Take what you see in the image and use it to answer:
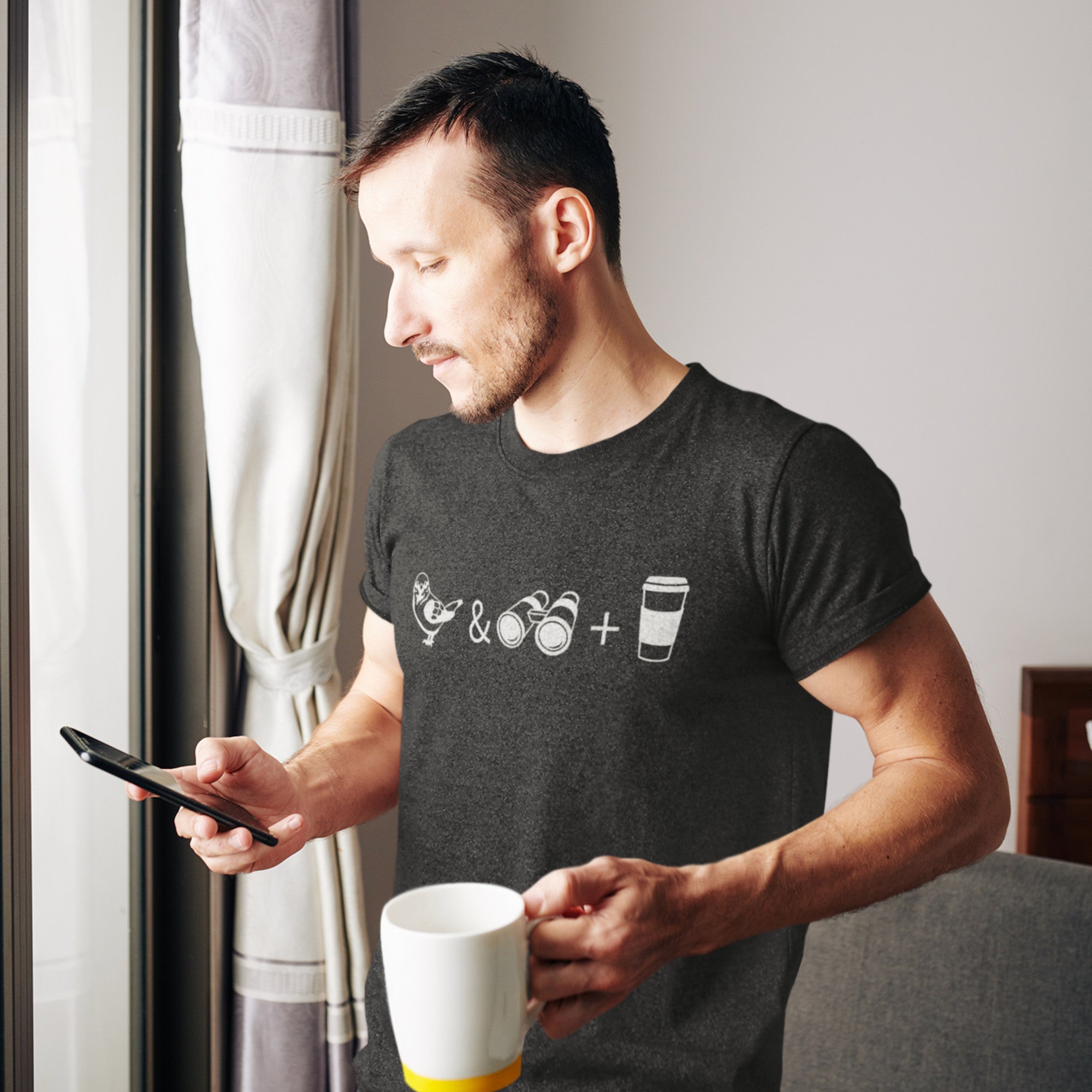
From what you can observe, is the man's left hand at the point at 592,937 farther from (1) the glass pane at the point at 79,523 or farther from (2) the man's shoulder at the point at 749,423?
(1) the glass pane at the point at 79,523

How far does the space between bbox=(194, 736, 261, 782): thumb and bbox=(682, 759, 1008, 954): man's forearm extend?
427 millimetres

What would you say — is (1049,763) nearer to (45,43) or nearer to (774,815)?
(774,815)

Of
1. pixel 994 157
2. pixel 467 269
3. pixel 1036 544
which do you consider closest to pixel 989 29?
pixel 994 157

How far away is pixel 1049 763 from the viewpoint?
2.17 m

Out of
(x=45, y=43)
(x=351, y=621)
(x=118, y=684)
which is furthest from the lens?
(x=351, y=621)

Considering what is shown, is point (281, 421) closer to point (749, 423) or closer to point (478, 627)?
point (478, 627)

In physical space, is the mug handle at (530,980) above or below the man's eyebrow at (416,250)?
below

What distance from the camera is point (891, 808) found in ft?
2.85

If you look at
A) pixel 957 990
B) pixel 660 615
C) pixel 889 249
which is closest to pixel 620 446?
pixel 660 615

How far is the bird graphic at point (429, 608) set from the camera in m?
1.08

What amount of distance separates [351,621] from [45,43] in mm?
1143

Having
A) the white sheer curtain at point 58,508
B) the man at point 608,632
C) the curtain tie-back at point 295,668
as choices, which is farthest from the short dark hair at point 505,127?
the curtain tie-back at point 295,668

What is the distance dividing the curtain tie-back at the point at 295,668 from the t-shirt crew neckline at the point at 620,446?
0.66 metres

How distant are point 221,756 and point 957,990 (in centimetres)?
95
